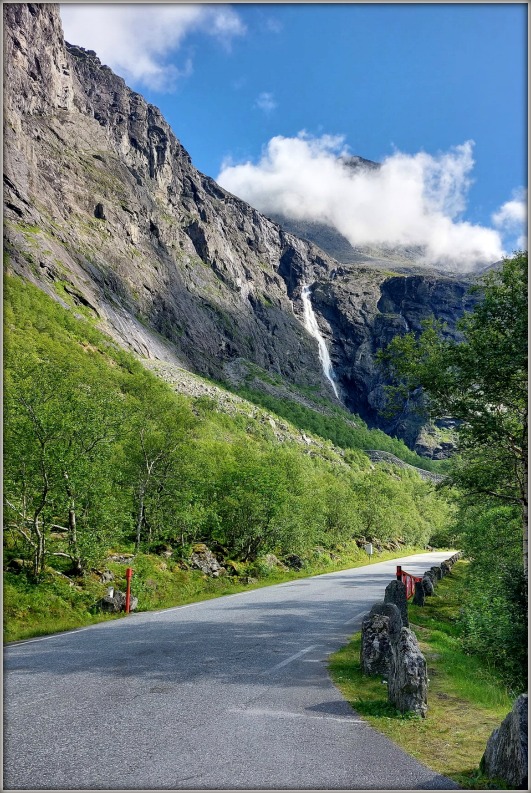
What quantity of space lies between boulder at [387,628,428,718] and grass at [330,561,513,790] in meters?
0.13

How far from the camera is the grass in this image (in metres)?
5.58

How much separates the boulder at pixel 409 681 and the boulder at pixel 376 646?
168cm

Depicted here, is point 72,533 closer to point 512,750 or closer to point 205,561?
point 205,561

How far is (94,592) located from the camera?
671 inches

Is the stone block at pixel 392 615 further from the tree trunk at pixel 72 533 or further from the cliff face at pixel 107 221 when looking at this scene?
the cliff face at pixel 107 221

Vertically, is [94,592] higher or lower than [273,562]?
higher

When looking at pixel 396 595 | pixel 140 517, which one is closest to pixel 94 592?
pixel 140 517

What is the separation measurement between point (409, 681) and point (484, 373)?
22.8ft

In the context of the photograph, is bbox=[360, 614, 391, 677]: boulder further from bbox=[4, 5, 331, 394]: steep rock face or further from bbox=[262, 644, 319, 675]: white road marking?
bbox=[4, 5, 331, 394]: steep rock face

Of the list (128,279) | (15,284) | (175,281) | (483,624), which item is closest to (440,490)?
(483,624)

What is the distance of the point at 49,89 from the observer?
14688cm

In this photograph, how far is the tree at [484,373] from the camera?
1094cm

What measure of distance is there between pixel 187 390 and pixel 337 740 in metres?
99.5

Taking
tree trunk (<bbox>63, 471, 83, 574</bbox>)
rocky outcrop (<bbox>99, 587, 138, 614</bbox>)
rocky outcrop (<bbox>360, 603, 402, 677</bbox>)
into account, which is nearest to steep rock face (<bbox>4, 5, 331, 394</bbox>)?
tree trunk (<bbox>63, 471, 83, 574</bbox>)
